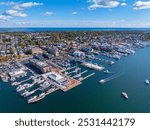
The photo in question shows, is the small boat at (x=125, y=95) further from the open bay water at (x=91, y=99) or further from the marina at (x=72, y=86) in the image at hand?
the open bay water at (x=91, y=99)

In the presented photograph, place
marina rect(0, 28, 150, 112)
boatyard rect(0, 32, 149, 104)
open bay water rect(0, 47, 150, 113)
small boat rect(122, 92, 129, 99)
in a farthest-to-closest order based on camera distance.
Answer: boatyard rect(0, 32, 149, 104) < small boat rect(122, 92, 129, 99) < marina rect(0, 28, 150, 112) < open bay water rect(0, 47, 150, 113)

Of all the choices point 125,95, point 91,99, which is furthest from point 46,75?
point 125,95

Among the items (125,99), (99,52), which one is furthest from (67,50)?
(125,99)

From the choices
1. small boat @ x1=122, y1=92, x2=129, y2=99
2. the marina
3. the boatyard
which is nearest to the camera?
the marina

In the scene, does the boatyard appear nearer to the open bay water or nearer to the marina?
the marina

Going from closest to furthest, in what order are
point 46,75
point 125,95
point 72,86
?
point 125,95 → point 72,86 → point 46,75

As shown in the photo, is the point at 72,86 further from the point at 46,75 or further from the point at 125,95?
the point at 125,95

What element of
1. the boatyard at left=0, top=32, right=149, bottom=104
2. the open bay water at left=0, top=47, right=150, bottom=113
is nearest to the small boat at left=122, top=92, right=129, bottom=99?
the open bay water at left=0, top=47, right=150, bottom=113

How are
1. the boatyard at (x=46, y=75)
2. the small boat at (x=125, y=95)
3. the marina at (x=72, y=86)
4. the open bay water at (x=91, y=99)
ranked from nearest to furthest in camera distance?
the open bay water at (x=91, y=99), the marina at (x=72, y=86), the small boat at (x=125, y=95), the boatyard at (x=46, y=75)

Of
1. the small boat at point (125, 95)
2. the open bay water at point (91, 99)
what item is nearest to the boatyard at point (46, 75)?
the open bay water at point (91, 99)

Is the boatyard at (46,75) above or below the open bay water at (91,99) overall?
above
